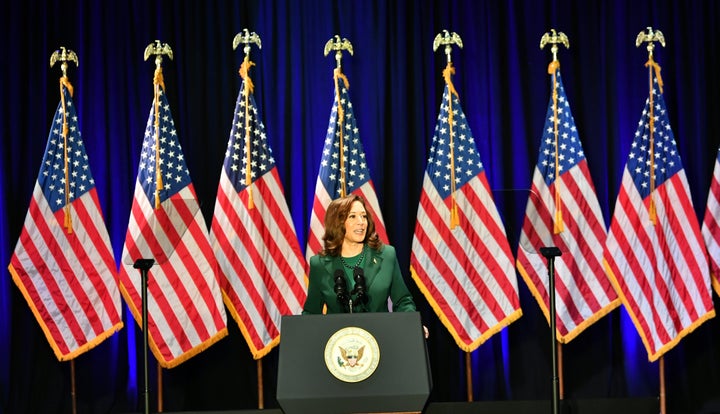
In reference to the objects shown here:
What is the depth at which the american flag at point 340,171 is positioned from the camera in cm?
581

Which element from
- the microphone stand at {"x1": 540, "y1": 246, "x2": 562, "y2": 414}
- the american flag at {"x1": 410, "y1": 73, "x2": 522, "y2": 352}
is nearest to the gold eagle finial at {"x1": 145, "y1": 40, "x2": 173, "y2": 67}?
the american flag at {"x1": 410, "y1": 73, "x2": 522, "y2": 352}

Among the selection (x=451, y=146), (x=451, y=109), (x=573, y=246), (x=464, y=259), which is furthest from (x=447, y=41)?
(x=573, y=246)

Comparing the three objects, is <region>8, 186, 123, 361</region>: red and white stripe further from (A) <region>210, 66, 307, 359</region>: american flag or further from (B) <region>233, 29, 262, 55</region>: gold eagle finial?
(B) <region>233, 29, 262, 55</region>: gold eagle finial

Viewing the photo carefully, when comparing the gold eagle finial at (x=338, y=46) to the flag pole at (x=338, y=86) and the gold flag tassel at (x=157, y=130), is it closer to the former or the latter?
the flag pole at (x=338, y=86)

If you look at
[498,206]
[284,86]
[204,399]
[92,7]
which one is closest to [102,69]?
[92,7]

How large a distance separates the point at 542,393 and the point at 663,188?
162 cm

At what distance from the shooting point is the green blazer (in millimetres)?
4031

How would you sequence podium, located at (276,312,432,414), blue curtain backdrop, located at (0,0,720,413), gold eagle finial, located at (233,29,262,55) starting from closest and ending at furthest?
podium, located at (276,312,432,414)
gold eagle finial, located at (233,29,262,55)
blue curtain backdrop, located at (0,0,720,413)

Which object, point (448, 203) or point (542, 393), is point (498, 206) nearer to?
point (448, 203)

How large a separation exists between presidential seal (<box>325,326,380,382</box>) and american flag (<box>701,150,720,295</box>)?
3337 mm

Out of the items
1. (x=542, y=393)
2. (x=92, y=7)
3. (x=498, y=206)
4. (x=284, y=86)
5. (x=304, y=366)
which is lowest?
(x=542, y=393)

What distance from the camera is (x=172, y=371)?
624cm


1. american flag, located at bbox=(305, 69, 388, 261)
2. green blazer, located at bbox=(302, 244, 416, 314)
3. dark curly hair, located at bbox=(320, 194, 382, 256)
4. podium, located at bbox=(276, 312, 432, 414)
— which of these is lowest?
podium, located at bbox=(276, 312, 432, 414)

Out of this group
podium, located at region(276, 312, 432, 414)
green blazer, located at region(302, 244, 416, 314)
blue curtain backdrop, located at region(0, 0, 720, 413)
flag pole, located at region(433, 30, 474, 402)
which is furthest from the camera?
blue curtain backdrop, located at region(0, 0, 720, 413)
